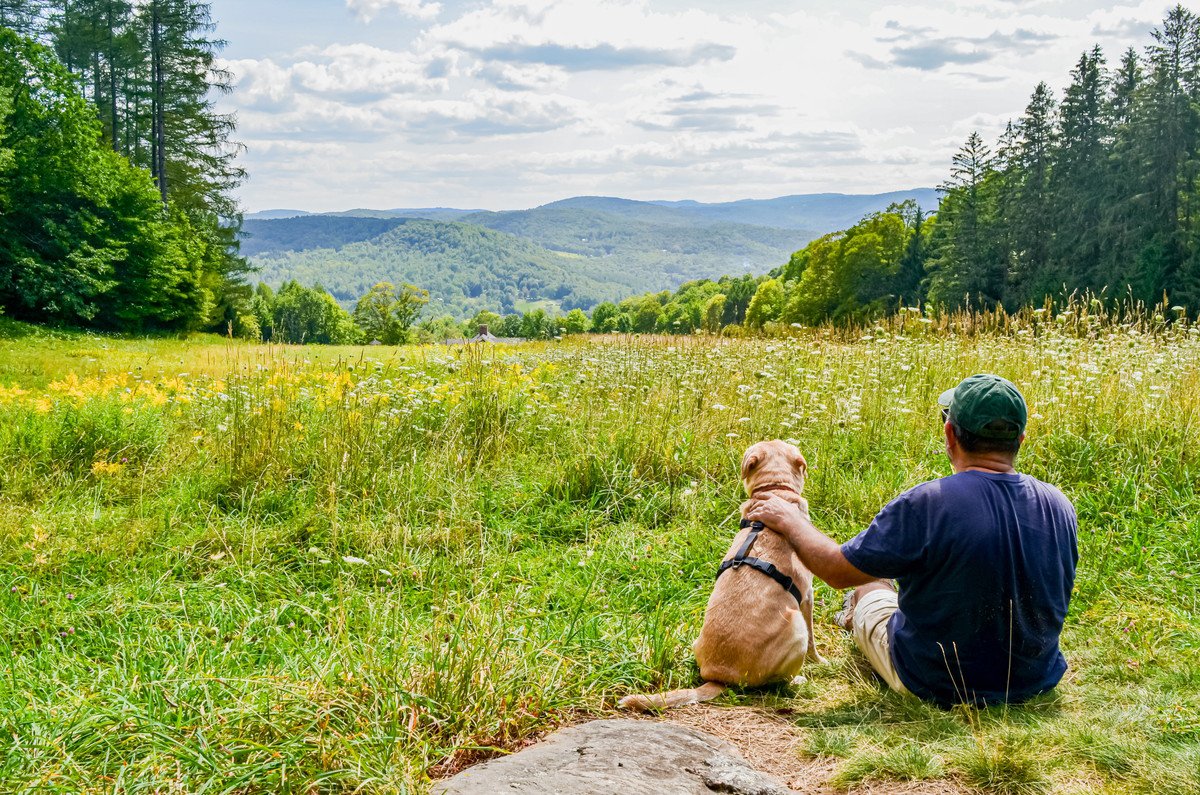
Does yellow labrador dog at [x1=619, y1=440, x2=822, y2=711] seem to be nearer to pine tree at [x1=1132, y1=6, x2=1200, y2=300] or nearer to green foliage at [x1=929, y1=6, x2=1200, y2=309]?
green foliage at [x1=929, y1=6, x2=1200, y2=309]

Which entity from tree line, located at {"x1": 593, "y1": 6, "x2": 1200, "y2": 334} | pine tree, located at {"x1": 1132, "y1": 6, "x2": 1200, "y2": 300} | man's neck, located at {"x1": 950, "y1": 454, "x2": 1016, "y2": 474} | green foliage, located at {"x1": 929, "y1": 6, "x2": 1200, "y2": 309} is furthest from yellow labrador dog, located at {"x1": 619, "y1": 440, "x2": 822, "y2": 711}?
pine tree, located at {"x1": 1132, "y1": 6, "x2": 1200, "y2": 300}

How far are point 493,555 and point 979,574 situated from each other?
9.56 ft

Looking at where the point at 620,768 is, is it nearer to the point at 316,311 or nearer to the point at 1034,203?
the point at 1034,203

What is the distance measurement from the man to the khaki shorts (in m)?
0.16

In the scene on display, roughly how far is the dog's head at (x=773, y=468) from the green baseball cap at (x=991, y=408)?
37.6 inches

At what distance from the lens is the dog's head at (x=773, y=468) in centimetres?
378

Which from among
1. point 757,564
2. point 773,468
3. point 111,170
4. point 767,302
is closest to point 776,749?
point 757,564

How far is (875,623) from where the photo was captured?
11.9 ft

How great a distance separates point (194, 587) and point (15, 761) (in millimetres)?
2141

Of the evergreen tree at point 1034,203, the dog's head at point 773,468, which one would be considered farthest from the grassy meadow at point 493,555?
the evergreen tree at point 1034,203

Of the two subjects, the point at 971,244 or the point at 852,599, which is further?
the point at 971,244

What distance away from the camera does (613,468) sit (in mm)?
6105

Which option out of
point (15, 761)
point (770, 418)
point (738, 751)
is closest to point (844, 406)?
point (770, 418)

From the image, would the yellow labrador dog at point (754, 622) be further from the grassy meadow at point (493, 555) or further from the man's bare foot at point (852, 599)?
the man's bare foot at point (852, 599)
